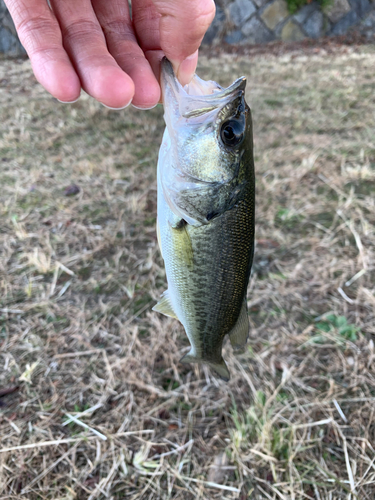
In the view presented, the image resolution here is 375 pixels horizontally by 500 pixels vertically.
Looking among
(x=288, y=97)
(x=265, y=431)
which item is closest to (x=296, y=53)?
(x=288, y=97)

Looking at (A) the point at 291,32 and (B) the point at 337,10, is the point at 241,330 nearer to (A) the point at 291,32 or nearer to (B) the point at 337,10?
(A) the point at 291,32

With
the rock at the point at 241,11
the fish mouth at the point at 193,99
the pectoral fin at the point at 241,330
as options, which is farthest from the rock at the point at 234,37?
the pectoral fin at the point at 241,330

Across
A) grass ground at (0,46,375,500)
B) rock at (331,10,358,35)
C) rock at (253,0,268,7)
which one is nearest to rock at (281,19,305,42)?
rock at (253,0,268,7)

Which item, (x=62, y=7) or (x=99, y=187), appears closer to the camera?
(x=62, y=7)

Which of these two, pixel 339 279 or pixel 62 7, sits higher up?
pixel 62 7

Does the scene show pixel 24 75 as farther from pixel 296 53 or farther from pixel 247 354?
pixel 247 354

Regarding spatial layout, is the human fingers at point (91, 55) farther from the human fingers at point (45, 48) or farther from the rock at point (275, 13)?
the rock at point (275, 13)

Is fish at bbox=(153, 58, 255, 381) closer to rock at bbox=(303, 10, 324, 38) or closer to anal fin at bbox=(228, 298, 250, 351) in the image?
anal fin at bbox=(228, 298, 250, 351)
